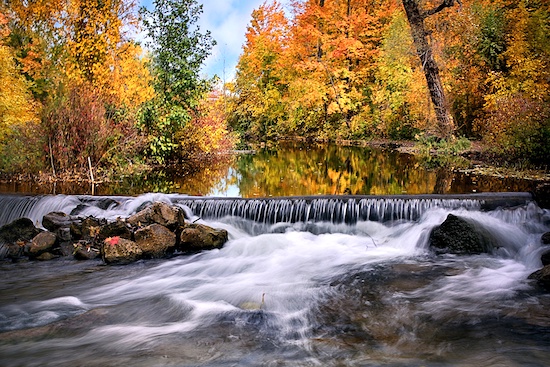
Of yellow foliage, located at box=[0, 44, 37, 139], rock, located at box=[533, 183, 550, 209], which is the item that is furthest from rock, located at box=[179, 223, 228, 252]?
yellow foliage, located at box=[0, 44, 37, 139]

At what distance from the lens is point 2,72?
1342cm

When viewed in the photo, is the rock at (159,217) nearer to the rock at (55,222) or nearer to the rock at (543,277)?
the rock at (55,222)

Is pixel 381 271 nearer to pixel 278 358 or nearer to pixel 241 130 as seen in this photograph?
pixel 278 358

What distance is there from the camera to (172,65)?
15.4 m

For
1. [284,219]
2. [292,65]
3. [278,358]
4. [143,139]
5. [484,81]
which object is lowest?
[278,358]

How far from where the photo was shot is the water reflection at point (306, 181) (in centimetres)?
1034

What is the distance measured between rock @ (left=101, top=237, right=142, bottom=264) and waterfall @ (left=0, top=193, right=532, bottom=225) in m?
1.68

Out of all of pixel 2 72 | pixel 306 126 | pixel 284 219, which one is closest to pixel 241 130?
pixel 306 126

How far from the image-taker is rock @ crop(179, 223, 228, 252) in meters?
7.77

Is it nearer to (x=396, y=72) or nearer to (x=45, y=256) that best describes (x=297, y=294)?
(x=45, y=256)

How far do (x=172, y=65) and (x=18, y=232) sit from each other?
910 centimetres

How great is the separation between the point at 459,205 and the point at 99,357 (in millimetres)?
6850

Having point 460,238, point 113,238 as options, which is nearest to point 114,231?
point 113,238

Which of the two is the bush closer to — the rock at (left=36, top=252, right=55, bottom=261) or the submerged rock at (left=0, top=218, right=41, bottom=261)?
the rock at (left=36, top=252, right=55, bottom=261)
